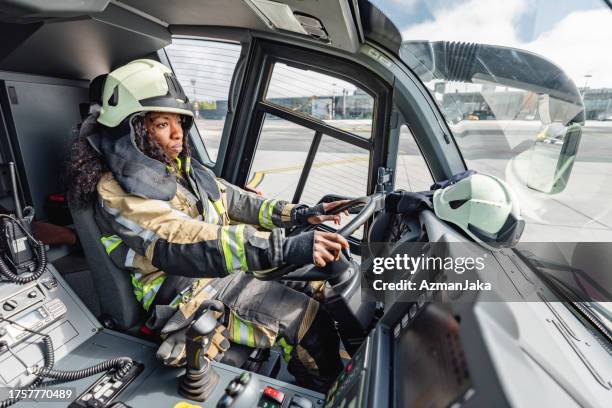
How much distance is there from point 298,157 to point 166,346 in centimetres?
202

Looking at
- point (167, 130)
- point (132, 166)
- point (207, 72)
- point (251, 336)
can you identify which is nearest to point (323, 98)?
point (207, 72)

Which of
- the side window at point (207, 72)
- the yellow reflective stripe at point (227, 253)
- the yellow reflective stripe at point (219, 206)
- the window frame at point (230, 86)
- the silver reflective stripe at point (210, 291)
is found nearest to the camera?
the yellow reflective stripe at point (227, 253)

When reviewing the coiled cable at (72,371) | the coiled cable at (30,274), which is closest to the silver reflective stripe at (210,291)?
the coiled cable at (72,371)

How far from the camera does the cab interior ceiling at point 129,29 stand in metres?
1.70

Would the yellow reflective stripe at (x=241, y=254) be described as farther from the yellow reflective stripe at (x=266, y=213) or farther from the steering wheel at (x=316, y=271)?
the yellow reflective stripe at (x=266, y=213)

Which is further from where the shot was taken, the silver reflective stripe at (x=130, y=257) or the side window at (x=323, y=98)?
the side window at (x=323, y=98)

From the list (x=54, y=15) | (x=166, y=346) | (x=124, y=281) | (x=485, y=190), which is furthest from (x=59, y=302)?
(x=485, y=190)

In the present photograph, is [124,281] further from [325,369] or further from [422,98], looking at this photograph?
[422,98]

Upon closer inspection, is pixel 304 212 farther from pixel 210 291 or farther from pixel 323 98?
pixel 323 98

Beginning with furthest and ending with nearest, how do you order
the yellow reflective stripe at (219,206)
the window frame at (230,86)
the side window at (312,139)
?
the window frame at (230,86)
the side window at (312,139)
the yellow reflective stripe at (219,206)

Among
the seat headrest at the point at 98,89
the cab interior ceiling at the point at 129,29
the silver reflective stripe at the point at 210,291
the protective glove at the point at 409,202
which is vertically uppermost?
the cab interior ceiling at the point at 129,29

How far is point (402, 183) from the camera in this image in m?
2.63

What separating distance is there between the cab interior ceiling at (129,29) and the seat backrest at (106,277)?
0.76m

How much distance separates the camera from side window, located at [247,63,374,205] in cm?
269
